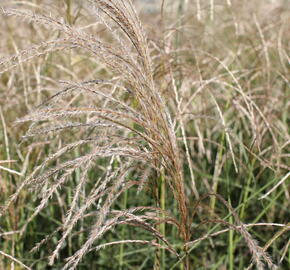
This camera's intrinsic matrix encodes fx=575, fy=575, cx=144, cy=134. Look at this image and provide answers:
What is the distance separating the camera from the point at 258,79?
9.62 ft

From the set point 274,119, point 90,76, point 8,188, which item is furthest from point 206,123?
point 8,188

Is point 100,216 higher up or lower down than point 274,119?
higher up

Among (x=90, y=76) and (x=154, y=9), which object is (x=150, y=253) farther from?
(x=154, y=9)

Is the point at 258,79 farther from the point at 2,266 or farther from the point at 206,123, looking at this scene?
the point at 2,266

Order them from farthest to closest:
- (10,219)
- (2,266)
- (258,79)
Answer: (258,79), (10,219), (2,266)

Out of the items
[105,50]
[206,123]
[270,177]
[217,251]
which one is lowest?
Answer: [217,251]

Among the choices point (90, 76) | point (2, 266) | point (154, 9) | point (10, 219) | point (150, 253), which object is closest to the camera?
point (2, 266)

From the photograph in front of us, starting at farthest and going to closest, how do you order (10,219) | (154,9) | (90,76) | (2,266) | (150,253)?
(154,9) → (90,76) → (150,253) → (10,219) → (2,266)

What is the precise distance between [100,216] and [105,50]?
33cm

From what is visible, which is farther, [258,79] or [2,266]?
[258,79]

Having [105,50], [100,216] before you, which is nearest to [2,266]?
[100,216]

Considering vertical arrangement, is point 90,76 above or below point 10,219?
above

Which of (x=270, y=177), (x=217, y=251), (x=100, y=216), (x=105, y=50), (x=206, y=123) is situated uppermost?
(x=105, y=50)

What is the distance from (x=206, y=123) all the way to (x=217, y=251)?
63cm
